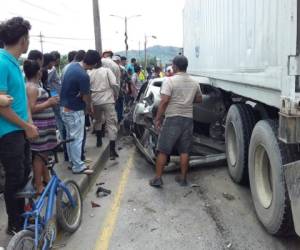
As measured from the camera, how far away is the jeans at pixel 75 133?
5805 mm

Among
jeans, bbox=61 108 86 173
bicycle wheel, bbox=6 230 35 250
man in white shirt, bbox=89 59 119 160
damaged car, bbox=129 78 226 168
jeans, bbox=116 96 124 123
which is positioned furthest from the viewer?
jeans, bbox=116 96 124 123

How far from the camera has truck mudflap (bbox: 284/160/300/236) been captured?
3.24m

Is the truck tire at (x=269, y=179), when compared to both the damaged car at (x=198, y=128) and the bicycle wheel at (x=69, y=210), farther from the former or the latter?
the damaged car at (x=198, y=128)

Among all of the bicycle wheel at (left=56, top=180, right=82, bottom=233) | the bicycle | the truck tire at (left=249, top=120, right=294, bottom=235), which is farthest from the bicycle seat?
the truck tire at (left=249, top=120, right=294, bottom=235)

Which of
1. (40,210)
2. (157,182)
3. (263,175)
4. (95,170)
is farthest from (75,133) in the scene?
(263,175)

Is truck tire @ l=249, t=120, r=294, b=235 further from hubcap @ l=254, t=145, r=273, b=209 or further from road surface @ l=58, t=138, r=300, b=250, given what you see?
road surface @ l=58, t=138, r=300, b=250

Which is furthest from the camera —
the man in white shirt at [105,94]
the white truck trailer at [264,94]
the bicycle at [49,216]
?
the man in white shirt at [105,94]

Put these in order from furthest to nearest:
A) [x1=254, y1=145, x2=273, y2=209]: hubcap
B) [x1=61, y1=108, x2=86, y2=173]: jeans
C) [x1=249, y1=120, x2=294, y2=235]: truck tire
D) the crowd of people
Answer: [x1=61, y1=108, x2=86, y2=173]: jeans < [x1=254, y1=145, x2=273, y2=209]: hubcap < [x1=249, y1=120, x2=294, y2=235]: truck tire < the crowd of people

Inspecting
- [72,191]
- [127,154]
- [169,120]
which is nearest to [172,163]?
[169,120]

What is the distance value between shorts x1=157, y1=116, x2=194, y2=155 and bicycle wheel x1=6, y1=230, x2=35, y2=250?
3006mm

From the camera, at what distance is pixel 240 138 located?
18.1ft

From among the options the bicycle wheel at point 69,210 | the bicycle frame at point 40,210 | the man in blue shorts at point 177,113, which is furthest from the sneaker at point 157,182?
the bicycle frame at point 40,210

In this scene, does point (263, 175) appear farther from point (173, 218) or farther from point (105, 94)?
point (105, 94)

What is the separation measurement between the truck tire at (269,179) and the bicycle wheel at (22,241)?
2.15 m
